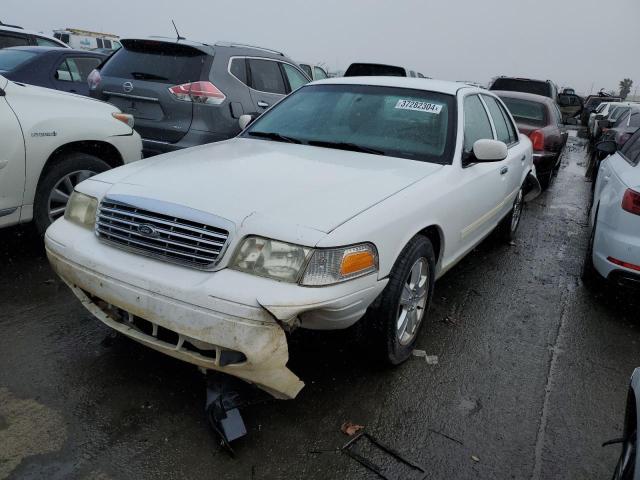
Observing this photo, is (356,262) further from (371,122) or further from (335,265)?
(371,122)

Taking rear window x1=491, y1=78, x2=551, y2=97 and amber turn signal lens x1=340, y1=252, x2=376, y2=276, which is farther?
rear window x1=491, y1=78, x2=551, y2=97

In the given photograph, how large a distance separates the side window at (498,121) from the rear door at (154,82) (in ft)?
9.61

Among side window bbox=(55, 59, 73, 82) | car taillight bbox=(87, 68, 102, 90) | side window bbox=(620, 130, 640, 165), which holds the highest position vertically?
car taillight bbox=(87, 68, 102, 90)

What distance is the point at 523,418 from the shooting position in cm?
272

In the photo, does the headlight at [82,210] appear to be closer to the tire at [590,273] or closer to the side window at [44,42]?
the tire at [590,273]

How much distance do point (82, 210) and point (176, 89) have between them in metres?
2.88

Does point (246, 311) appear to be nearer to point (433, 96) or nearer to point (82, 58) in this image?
point (433, 96)

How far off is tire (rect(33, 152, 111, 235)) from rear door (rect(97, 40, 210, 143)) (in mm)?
1091

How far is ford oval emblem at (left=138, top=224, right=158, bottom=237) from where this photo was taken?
95.3 inches

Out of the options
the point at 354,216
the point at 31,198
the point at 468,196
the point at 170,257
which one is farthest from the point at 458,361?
the point at 31,198

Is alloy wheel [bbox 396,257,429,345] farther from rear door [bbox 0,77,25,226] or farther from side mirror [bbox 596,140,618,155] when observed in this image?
side mirror [bbox 596,140,618,155]

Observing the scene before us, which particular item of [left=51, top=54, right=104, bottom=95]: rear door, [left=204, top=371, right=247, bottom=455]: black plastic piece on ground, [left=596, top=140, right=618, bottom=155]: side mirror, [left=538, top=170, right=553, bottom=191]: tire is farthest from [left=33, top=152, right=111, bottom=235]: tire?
[left=538, top=170, right=553, bottom=191]: tire

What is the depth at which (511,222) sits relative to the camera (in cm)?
552

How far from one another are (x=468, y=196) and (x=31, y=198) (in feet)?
10.7
